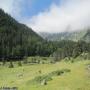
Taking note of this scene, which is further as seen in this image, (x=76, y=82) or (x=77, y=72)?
(x=77, y=72)

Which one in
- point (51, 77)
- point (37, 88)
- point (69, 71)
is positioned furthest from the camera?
point (69, 71)

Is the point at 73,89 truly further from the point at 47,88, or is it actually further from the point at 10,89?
the point at 10,89

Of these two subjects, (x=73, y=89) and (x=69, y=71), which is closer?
(x=73, y=89)

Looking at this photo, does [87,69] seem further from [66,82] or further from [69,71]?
[66,82]

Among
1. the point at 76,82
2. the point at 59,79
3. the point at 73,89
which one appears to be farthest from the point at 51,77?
the point at 73,89

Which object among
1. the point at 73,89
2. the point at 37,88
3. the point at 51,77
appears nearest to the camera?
the point at 73,89

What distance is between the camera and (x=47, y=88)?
59250 millimetres

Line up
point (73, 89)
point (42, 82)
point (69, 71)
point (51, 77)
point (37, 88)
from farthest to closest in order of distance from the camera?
point (69, 71)
point (51, 77)
point (42, 82)
point (37, 88)
point (73, 89)

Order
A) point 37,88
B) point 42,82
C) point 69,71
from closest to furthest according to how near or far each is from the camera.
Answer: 1. point 37,88
2. point 42,82
3. point 69,71

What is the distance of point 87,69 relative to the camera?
2936 inches

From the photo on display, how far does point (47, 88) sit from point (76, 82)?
679cm

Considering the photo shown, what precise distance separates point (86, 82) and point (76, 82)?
208cm

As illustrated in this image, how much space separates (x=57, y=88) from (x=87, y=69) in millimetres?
18465

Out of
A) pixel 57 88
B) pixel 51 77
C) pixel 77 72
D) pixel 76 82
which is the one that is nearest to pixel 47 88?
pixel 57 88
